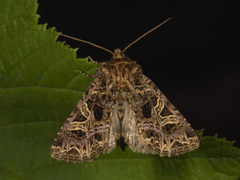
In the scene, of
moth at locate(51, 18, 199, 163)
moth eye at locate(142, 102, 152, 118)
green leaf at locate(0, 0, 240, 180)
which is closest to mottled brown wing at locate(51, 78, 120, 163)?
moth at locate(51, 18, 199, 163)

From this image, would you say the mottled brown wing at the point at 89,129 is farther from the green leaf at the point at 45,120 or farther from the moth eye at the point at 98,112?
the green leaf at the point at 45,120

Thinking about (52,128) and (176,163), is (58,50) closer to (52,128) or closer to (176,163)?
(52,128)

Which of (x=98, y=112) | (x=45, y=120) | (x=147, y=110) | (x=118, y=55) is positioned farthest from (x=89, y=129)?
(x=118, y=55)

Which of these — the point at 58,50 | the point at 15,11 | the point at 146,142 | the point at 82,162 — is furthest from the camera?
the point at 146,142

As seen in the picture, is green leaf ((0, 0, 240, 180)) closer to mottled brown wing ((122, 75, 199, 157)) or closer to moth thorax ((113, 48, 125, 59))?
mottled brown wing ((122, 75, 199, 157))

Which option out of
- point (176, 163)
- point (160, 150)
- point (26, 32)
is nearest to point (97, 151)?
point (160, 150)

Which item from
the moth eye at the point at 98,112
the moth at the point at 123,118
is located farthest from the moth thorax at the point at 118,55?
the moth eye at the point at 98,112

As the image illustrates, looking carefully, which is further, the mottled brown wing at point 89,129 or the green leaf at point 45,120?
the mottled brown wing at point 89,129

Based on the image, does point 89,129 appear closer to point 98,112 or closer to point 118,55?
point 98,112
